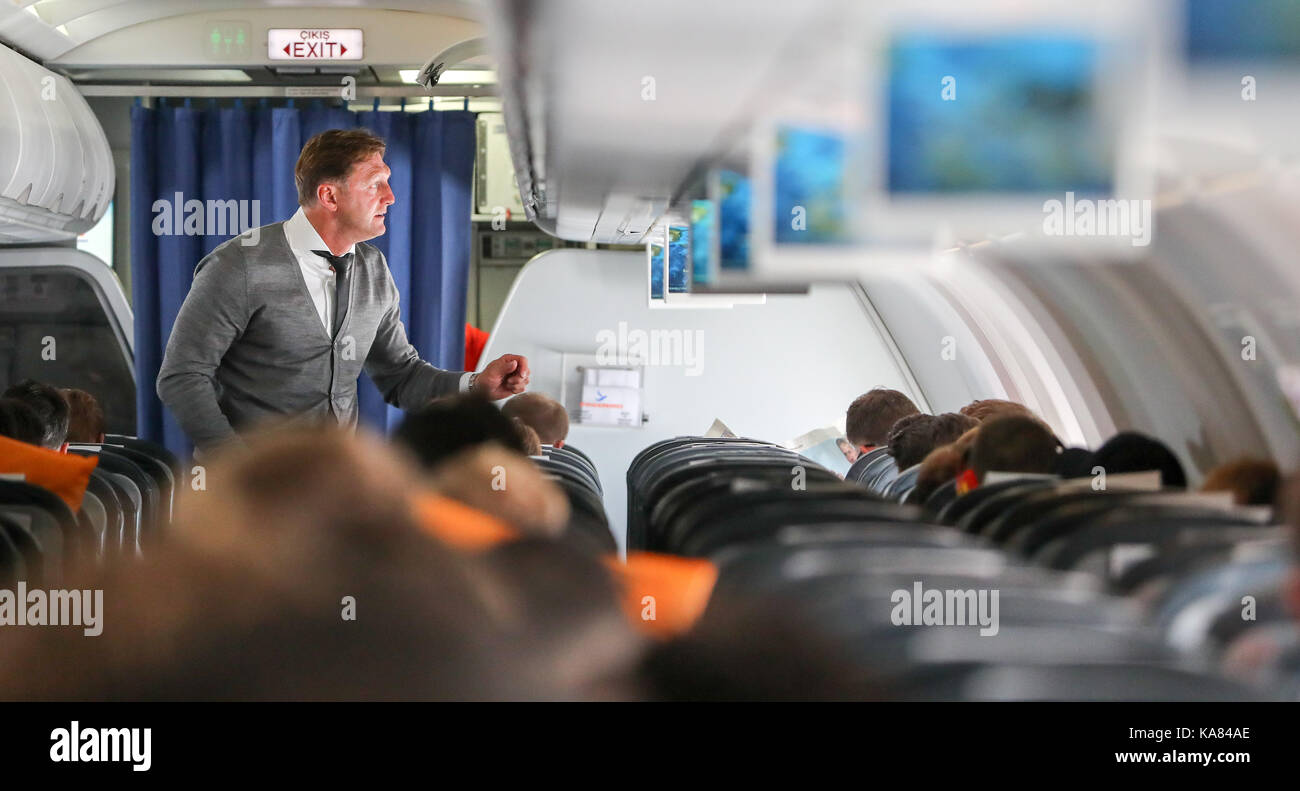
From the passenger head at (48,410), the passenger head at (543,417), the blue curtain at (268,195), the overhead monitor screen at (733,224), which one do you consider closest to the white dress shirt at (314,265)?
the passenger head at (543,417)

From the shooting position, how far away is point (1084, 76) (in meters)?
1.99

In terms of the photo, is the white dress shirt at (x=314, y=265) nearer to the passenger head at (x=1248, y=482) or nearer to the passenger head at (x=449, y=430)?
the passenger head at (x=449, y=430)

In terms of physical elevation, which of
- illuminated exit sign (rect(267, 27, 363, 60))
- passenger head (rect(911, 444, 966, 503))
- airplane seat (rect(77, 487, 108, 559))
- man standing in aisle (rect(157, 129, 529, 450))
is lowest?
airplane seat (rect(77, 487, 108, 559))

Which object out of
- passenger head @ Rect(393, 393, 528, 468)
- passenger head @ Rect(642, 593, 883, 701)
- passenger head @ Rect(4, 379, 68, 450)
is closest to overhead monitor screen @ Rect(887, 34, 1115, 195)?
passenger head @ Rect(393, 393, 528, 468)

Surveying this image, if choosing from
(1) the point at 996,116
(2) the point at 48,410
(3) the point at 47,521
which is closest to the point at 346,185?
(2) the point at 48,410

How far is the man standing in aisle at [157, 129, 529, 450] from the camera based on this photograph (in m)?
3.09

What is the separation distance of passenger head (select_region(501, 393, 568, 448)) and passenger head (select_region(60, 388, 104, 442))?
1.42 m

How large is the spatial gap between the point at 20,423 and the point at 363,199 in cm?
102

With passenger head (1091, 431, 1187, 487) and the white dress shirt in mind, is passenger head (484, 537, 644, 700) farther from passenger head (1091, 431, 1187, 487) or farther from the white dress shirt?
the white dress shirt

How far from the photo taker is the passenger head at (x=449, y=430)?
2074mm

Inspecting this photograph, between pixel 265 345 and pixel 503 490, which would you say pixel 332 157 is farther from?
pixel 503 490

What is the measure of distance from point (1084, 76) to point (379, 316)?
2.13m

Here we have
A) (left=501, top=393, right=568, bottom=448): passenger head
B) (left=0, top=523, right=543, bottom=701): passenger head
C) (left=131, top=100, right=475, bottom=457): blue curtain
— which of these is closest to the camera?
(left=0, top=523, right=543, bottom=701): passenger head
